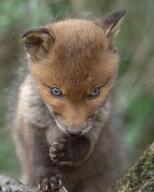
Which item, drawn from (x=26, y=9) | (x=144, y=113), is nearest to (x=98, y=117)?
(x=26, y=9)

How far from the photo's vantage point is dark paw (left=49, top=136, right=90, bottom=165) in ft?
18.4

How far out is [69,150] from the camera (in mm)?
5715

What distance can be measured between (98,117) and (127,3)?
3.52m

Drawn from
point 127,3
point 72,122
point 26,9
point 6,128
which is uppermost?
point 127,3

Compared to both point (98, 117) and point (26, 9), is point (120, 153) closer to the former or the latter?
point (98, 117)

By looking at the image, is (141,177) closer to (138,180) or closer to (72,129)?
(138,180)

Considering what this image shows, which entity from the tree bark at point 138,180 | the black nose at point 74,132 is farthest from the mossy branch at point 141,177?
the black nose at point 74,132

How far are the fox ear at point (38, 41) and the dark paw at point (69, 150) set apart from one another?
2.23 ft

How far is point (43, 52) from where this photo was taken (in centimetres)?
555

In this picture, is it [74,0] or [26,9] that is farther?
[74,0]

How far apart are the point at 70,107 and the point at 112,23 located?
2.86ft

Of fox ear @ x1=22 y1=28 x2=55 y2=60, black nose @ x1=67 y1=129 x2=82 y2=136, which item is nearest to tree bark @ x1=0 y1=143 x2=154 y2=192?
black nose @ x1=67 y1=129 x2=82 y2=136

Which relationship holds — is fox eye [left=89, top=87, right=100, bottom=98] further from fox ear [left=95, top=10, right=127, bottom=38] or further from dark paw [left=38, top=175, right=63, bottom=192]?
dark paw [left=38, top=175, right=63, bottom=192]

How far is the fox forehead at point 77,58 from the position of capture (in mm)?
5277
